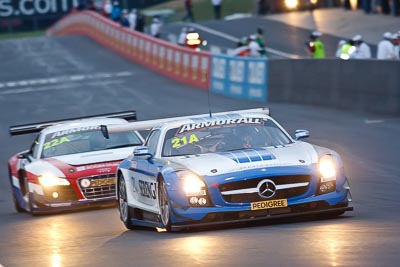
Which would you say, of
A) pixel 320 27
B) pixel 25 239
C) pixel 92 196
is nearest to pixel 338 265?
pixel 25 239

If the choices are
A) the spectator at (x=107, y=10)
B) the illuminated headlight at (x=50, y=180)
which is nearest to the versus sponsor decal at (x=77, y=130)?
the illuminated headlight at (x=50, y=180)

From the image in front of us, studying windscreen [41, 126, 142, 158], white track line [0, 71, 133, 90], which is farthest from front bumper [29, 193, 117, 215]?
white track line [0, 71, 133, 90]

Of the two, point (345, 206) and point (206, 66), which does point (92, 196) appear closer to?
point (345, 206)

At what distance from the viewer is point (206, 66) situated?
36.9 meters

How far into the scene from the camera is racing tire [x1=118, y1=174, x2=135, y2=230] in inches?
498

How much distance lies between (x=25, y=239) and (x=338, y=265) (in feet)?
17.4

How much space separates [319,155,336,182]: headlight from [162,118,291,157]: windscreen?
0.78 m

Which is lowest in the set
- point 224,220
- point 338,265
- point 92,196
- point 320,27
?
point 320,27

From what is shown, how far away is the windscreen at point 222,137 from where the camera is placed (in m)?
11.9

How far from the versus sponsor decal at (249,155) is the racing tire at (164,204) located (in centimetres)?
67

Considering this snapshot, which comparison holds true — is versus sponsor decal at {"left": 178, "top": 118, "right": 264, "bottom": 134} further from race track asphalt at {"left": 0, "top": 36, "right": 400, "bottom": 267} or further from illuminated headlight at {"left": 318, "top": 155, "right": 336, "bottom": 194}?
illuminated headlight at {"left": 318, "top": 155, "right": 336, "bottom": 194}

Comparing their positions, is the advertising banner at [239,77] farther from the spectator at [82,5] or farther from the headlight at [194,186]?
the spectator at [82,5]

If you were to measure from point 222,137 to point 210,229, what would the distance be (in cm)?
105

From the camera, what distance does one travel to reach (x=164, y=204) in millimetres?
11328
